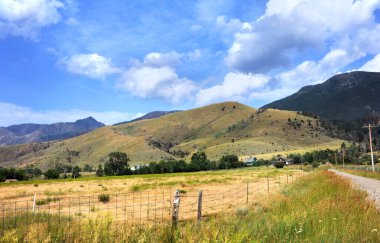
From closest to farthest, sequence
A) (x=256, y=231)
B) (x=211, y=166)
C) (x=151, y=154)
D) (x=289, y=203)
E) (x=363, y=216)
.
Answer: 1. (x=256, y=231)
2. (x=363, y=216)
3. (x=289, y=203)
4. (x=211, y=166)
5. (x=151, y=154)

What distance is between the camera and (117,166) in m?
128

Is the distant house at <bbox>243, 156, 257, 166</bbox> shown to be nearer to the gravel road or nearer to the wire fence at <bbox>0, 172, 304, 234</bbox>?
the gravel road

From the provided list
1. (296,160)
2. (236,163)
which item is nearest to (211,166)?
(236,163)

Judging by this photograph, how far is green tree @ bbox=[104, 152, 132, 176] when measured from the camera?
405ft

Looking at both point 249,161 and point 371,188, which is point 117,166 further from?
point 371,188

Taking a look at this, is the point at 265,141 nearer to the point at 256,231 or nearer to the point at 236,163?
the point at 236,163

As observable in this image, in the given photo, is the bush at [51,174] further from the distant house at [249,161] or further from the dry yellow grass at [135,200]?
the distant house at [249,161]

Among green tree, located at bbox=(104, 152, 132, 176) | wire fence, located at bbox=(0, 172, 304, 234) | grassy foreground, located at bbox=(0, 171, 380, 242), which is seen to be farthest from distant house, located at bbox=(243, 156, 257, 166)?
grassy foreground, located at bbox=(0, 171, 380, 242)

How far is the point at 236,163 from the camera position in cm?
13738

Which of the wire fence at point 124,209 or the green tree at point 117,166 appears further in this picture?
the green tree at point 117,166

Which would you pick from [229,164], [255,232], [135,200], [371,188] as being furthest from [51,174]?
[255,232]

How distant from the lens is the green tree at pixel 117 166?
123562 millimetres

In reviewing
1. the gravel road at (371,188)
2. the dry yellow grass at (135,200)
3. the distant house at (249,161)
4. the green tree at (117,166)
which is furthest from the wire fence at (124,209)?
the distant house at (249,161)

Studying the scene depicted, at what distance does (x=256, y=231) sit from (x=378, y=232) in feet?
7.22
